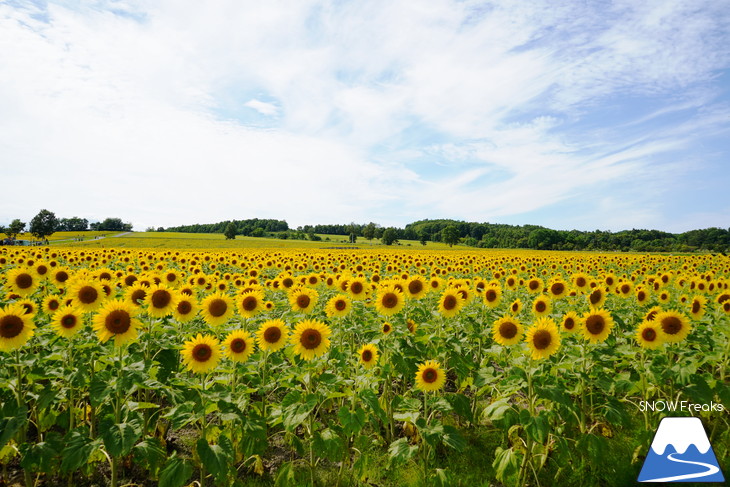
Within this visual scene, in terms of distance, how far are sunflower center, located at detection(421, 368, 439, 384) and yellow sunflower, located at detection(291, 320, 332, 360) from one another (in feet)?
4.21

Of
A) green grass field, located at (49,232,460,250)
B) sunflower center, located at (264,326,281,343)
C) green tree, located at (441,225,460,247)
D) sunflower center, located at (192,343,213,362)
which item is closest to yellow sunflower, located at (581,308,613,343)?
sunflower center, located at (264,326,281,343)

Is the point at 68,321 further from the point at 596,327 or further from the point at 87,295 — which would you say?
the point at 596,327

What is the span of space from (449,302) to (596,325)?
6.77 ft

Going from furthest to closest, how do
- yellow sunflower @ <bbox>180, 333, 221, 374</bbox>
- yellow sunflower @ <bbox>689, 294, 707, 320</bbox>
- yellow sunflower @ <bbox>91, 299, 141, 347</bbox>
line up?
1. yellow sunflower @ <bbox>689, 294, 707, 320</bbox>
2. yellow sunflower @ <bbox>180, 333, 221, 374</bbox>
3. yellow sunflower @ <bbox>91, 299, 141, 347</bbox>

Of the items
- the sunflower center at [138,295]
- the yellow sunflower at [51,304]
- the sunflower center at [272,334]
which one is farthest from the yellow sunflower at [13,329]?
the sunflower center at [272,334]

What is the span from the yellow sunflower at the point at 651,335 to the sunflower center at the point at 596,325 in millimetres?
759

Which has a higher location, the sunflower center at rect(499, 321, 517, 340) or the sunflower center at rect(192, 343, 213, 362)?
the sunflower center at rect(499, 321, 517, 340)

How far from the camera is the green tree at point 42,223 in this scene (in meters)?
63.2

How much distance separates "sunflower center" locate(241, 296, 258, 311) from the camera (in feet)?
19.3

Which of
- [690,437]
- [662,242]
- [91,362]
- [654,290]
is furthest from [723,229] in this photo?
[91,362]

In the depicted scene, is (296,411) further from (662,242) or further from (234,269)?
(662,242)

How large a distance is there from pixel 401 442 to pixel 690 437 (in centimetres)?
393

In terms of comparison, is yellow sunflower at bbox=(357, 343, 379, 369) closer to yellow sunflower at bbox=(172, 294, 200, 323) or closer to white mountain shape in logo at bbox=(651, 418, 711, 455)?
yellow sunflower at bbox=(172, 294, 200, 323)

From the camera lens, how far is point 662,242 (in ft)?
292
